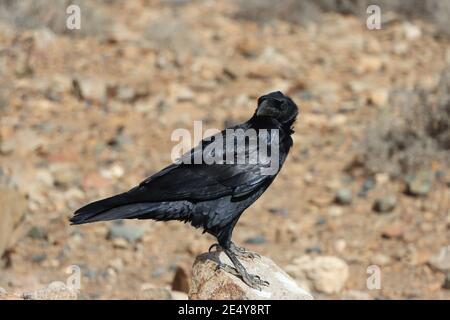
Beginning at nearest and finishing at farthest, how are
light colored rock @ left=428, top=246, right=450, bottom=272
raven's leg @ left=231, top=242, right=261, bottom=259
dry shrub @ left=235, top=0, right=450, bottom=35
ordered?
1. raven's leg @ left=231, top=242, right=261, bottom=259
2. light colored rock @ left=428, top=246, right=450, bottom=272
3. dry shrub @ left=235, top=0, right=450, bottom=35

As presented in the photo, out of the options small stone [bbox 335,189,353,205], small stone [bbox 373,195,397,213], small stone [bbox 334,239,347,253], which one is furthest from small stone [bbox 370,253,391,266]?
small stone [bbox 335,189,353,205]

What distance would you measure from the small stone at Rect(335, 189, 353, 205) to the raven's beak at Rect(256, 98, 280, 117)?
360 cm

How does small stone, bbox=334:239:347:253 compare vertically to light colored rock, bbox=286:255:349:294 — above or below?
above

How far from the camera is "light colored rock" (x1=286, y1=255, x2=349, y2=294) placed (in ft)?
24.1

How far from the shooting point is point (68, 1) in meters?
12.2

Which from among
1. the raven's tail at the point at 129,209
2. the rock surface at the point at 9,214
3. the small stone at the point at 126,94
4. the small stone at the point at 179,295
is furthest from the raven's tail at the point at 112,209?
the small stone at the point at 126,94

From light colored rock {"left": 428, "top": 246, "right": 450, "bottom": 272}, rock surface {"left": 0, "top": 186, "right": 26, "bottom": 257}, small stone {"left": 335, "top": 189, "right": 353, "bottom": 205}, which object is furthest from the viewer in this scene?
small stone {"left": 335, "top": 189, "right": 353, "bottom": 205}

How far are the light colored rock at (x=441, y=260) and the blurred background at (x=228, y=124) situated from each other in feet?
0.08

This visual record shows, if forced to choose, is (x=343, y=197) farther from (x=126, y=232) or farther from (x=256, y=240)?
(x=126, y=232)

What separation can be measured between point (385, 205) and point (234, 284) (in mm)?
3507

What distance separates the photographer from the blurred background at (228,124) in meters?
7.77

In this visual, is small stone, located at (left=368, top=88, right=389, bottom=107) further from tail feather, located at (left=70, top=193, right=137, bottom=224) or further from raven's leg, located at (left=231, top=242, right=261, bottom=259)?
tail feather, located at (left=70, top=193, right=137, bottom=224)

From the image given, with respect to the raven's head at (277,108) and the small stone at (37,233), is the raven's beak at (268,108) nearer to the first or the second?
the raven's head at (277,108)
